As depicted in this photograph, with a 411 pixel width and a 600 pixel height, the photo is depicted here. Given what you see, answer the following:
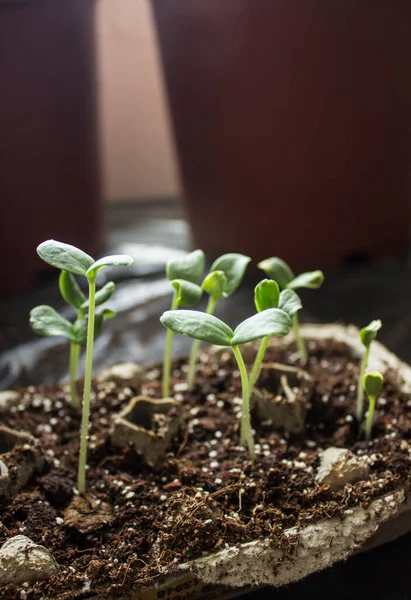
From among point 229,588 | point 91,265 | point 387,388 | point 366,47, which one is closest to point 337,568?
point 229,588

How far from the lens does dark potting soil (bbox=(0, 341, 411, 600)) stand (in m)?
0.78

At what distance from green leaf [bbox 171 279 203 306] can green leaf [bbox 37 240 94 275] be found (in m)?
0.14

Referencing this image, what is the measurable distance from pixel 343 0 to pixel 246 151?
40 cm

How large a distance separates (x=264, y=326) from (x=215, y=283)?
0.19m

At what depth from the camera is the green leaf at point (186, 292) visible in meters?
0.90

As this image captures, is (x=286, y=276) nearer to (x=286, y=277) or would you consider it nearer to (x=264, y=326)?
(x=286, y=277)

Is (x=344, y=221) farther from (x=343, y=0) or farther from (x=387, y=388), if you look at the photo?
(x=387, y=388)

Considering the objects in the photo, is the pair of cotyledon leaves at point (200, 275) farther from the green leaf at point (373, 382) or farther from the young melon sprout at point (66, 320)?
the green leaf at point (373, 382)

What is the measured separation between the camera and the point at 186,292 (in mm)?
904

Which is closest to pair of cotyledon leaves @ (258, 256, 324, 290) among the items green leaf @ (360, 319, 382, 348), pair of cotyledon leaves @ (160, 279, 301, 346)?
green leaf @ (360, 319, 382, 348)

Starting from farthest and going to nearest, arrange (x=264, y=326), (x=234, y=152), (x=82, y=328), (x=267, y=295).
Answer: (x=234, y=152) < (x=82, y=328) < (x=267, y=295) < (x=264, y=326)

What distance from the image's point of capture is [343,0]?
1528 mm

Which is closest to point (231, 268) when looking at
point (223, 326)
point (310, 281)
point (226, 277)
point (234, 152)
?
point (226, 277)

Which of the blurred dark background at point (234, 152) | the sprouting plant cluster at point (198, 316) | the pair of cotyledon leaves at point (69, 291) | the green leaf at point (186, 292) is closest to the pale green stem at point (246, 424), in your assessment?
the sprouting plant cluster at point (198, 316)
